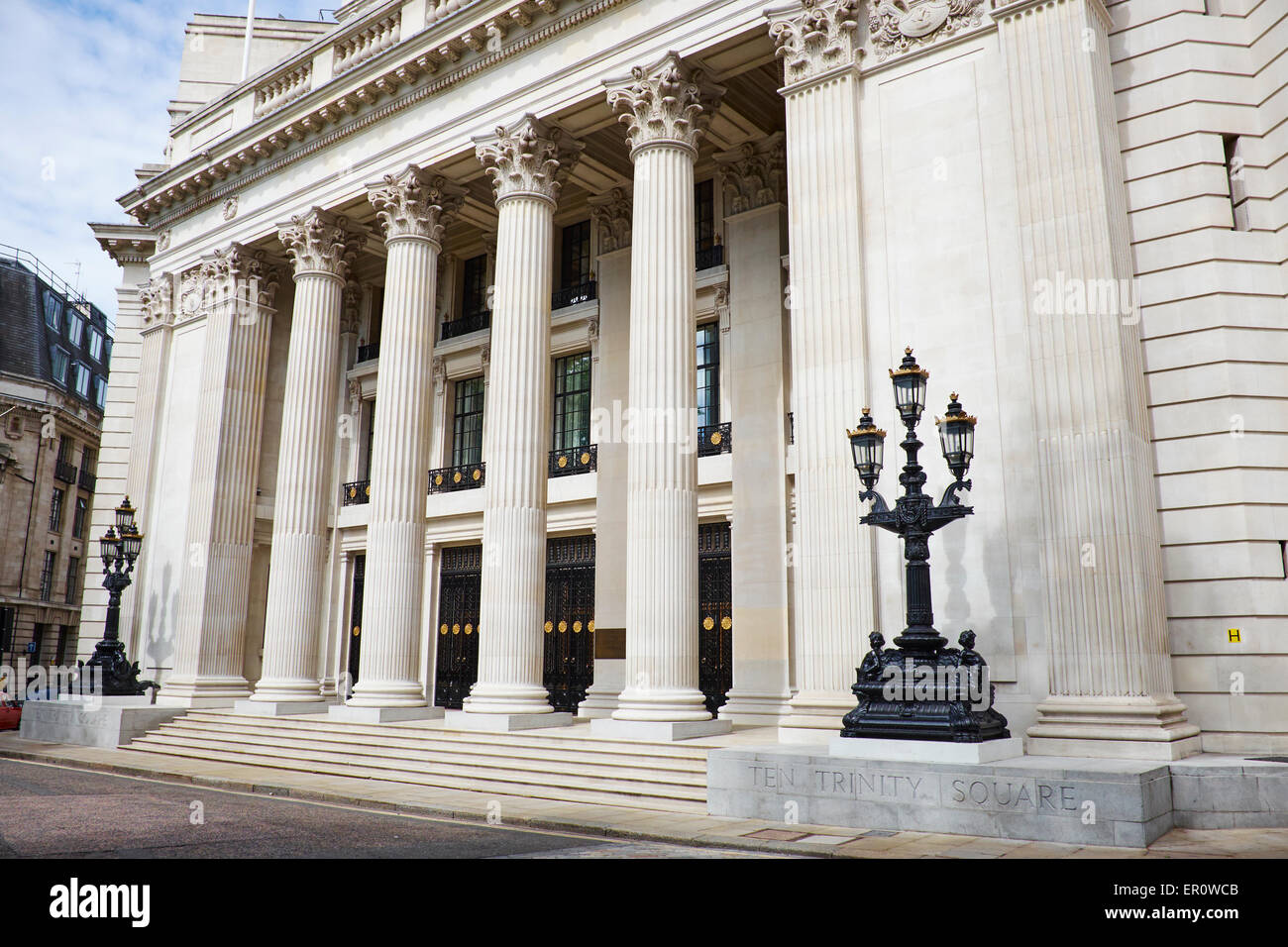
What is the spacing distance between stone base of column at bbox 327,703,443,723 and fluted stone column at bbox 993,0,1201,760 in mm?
12216

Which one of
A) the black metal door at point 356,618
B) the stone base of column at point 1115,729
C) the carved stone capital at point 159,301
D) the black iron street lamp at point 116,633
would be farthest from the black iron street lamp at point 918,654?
the carved stone capital at point 159,301

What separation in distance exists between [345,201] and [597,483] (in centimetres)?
920

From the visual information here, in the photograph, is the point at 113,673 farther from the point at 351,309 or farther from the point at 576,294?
the point at 576,294

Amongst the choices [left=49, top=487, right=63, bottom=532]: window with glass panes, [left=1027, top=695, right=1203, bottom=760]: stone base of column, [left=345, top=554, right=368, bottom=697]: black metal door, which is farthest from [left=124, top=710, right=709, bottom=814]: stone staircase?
[left=49, top=487, right=63, bottom=532]: window with glass panes

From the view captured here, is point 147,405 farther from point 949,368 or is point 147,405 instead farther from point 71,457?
point 71,457

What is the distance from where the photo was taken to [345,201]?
22.8 metres

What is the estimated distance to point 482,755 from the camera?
15.9 metres

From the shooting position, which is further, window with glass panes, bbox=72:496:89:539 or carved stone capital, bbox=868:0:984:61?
window with glass panes, bbox=72:496:89:539

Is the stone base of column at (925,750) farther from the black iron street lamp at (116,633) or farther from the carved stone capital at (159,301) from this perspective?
the carved stone capital at (159,301)

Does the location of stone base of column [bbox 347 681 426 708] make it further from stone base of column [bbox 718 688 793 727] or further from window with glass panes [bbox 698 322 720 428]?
window with glass panes [bbox 698 322 720 428]

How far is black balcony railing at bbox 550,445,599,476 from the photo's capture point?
75.3ft

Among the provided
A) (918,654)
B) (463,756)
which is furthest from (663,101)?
(463,756)

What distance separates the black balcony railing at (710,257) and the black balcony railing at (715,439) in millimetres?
3783
